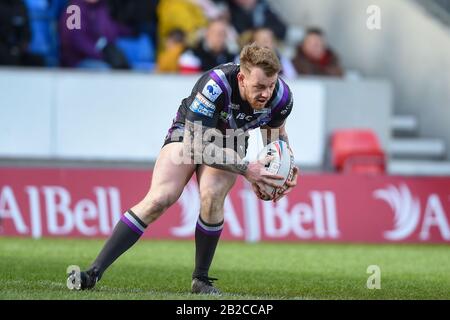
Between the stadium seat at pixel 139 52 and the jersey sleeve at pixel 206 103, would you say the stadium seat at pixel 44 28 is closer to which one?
the stadium seat at pixel 139 52

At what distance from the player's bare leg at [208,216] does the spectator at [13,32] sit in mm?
8644

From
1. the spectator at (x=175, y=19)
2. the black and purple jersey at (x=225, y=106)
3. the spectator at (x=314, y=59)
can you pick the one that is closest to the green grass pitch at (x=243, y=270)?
the black and purple jersey at (x=225, y=106)

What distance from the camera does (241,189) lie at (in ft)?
51.9

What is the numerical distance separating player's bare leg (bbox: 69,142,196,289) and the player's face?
676mm

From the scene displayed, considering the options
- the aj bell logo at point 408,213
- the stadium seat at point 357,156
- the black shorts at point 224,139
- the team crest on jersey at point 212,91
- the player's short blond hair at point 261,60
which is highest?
the player's short blond hair at point 261,60

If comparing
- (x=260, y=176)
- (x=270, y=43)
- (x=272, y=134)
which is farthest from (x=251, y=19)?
(x=260, y=176)

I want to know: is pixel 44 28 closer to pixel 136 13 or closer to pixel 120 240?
pixel 136 13

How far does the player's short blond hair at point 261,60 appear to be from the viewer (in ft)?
27.4

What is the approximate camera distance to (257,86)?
8.47 m

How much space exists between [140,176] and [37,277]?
610 cm

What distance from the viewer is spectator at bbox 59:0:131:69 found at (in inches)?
674

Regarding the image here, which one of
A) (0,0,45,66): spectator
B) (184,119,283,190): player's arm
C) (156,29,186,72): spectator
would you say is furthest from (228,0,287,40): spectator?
(184,119,283,190): player's arm

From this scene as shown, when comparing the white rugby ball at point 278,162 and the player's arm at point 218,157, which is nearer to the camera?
the player's arm at point 218,157

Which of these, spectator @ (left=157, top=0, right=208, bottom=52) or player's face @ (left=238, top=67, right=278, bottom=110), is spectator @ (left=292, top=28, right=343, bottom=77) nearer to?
spectator @ (left=157, top=0, right=208, bottom=52)
